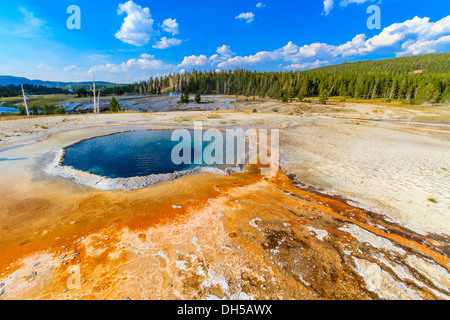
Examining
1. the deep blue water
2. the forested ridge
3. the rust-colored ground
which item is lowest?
the rust-colored ground

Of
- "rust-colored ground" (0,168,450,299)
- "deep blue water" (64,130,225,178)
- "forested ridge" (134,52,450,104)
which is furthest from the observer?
"forested ridge" (134,52,450,104)

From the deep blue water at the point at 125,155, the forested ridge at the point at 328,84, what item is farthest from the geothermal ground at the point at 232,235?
the forested ridge at the point at 328,84

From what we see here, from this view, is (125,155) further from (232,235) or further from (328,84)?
(328,84)

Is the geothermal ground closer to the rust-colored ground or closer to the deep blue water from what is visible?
the rust-colored ground

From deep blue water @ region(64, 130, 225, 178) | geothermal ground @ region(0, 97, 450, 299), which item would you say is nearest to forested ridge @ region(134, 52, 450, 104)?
deep blue water @ region(64, 130, 225, 178)

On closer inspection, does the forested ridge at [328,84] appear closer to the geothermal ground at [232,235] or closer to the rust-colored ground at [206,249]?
the geothermal ground at [232,235]

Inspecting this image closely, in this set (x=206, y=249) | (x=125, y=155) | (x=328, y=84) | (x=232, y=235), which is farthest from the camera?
(x=328, y=84)

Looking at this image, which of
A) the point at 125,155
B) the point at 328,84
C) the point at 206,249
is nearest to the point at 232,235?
the point at 206,249

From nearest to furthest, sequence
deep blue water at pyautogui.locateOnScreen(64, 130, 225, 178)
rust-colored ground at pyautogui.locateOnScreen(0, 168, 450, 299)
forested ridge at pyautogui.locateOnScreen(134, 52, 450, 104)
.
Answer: rust-colored ground at pyautogui.locateOnScreen(0, 168, 450, 299), deep blue water at pyautogui.locateOnScreen(64, 130, 225, 178), forested ridge at pyautogui.locateOnScreen(134, 52, 450, 104)
